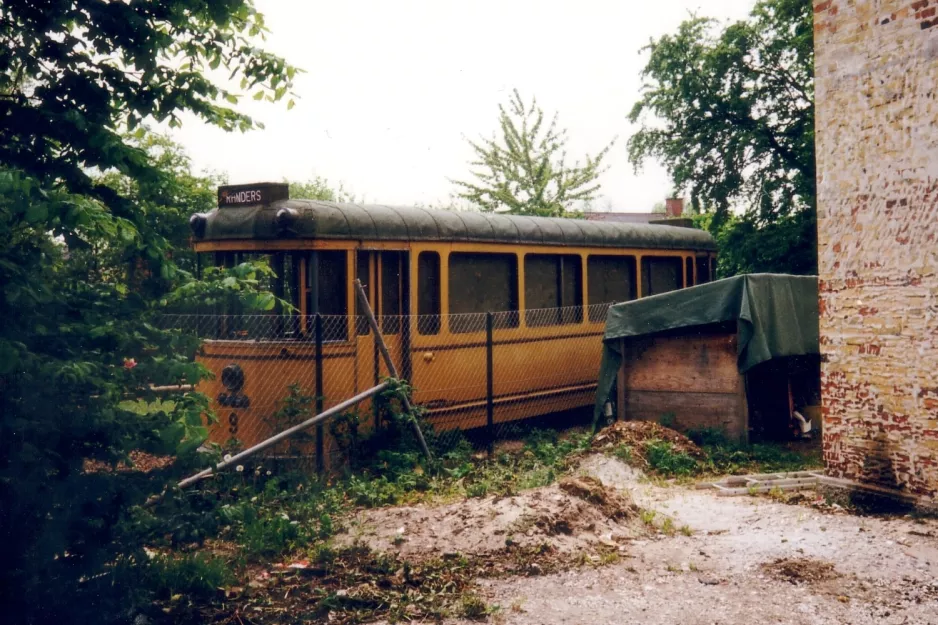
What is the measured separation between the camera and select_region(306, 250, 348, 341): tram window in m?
9.16

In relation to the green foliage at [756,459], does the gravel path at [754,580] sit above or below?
below

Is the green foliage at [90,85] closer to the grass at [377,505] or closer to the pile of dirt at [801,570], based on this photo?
the grass at [377,505]

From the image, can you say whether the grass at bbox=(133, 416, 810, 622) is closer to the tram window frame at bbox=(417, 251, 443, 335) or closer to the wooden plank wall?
the wooden plank wall

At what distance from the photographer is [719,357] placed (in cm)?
1041

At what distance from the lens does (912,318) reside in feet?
23.8

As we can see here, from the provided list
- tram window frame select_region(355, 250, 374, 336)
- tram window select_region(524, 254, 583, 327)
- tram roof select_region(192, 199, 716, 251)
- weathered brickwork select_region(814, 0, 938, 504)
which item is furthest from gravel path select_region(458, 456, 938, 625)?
tram window select_region(524, 254, 583, 327)

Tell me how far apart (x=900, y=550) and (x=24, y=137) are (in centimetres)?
638

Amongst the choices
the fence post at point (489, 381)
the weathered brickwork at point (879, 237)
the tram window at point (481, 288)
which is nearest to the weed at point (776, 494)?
the weathered brickwork at point (879, 237)

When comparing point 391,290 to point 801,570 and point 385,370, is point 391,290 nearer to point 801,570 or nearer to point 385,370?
point 385,370

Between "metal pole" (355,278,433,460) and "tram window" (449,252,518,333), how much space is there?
61.7 inches

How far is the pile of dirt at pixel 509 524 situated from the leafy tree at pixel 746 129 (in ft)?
53.1

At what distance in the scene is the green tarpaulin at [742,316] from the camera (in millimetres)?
10133

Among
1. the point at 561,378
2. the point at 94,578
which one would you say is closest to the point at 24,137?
the point at 94,578

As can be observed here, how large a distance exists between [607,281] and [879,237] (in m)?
6.21
